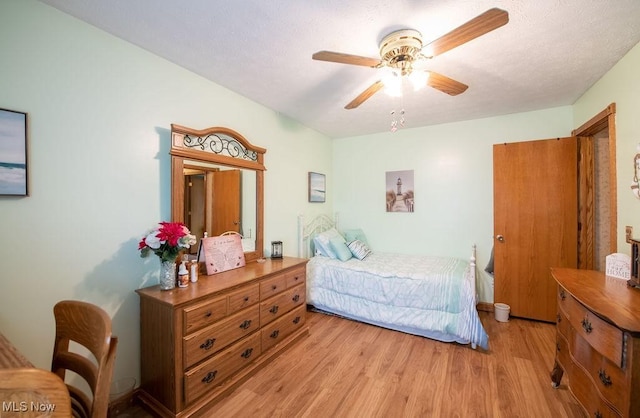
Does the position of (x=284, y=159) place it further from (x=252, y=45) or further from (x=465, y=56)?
(x=465, y=56)

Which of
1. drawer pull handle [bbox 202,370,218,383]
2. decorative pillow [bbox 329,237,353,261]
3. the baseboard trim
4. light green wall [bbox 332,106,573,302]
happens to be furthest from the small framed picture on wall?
the baseboard trim

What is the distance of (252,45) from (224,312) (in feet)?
6.11

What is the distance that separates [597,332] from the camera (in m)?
1.23

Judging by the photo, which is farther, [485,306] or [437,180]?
[437,180]

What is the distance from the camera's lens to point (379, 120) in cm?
333

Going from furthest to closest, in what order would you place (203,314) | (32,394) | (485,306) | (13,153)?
(485,306) < (203,314) < (13,153) < (32,394)

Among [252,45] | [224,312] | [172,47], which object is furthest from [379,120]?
[224,312]

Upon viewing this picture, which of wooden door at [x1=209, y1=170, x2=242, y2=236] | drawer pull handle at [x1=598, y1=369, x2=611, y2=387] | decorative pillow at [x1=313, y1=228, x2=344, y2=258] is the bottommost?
drawer pull handle at [x1=598, y1=369, x2=611, y2=387]

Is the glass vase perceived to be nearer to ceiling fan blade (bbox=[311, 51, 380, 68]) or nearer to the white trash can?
ceiling fan blade (bbox=[311, 51, 380, 68])

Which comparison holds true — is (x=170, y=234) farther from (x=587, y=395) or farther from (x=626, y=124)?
(x=626, y=124)

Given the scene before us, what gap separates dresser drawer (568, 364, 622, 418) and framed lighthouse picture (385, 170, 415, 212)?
7.90ft

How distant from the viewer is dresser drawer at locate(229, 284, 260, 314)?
1.86m

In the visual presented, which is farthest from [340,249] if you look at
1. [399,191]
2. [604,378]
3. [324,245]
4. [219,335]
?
[604,378]

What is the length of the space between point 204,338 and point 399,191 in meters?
3.05
